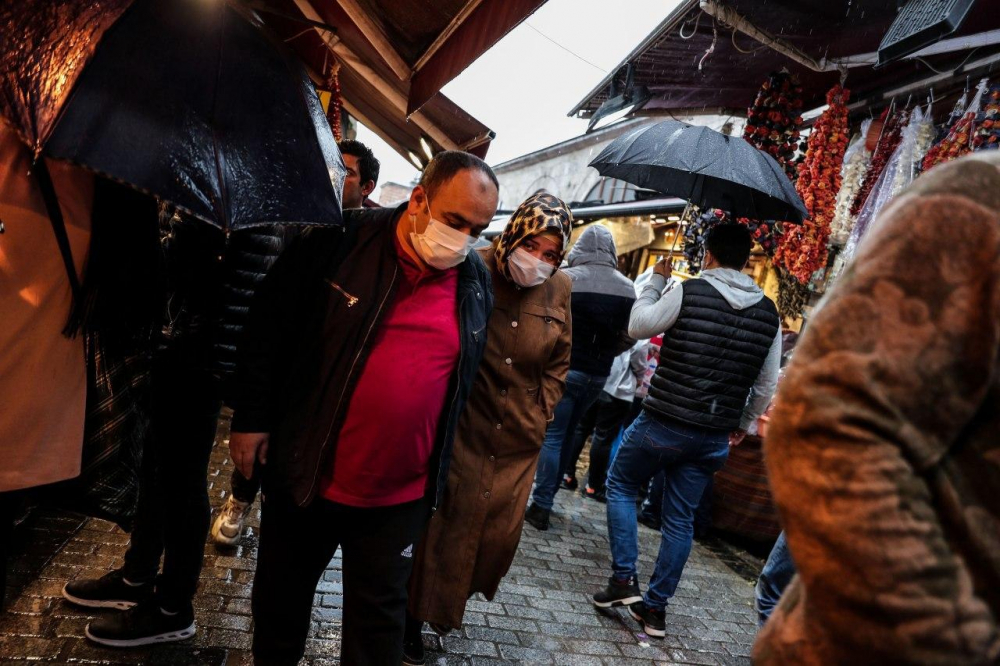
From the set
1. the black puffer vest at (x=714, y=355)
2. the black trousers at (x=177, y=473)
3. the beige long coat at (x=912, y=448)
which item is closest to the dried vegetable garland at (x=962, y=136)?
the black puffer vest at (x=714, y=355)

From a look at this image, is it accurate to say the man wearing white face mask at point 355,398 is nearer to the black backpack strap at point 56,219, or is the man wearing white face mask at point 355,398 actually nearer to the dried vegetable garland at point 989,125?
the black backpack strap at point 56,219

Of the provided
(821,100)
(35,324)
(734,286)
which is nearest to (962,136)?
(734,286)

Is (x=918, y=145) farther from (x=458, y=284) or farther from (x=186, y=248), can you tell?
(x=186, y=248)

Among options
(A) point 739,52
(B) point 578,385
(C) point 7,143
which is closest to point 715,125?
(A) point 739,52

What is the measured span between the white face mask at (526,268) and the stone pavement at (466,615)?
77.3 inches

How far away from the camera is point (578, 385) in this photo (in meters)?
5.30

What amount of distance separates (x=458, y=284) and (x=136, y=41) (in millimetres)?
1241

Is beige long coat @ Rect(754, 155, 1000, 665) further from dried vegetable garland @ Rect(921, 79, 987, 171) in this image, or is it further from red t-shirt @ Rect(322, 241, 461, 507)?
dried vegetable garland @ Rect(921, 79, 987, 171)

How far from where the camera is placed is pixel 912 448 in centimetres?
→ 88

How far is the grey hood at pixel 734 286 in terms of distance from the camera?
367 cm

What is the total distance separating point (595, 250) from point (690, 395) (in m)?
1.95

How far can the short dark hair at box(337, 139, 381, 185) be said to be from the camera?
4133mm

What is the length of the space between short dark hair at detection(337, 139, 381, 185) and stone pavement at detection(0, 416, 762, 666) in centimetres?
255

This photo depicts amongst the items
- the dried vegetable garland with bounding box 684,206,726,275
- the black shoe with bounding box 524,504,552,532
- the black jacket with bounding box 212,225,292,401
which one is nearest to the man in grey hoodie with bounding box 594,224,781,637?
the black shoe with bounding box 524,504,552,532
